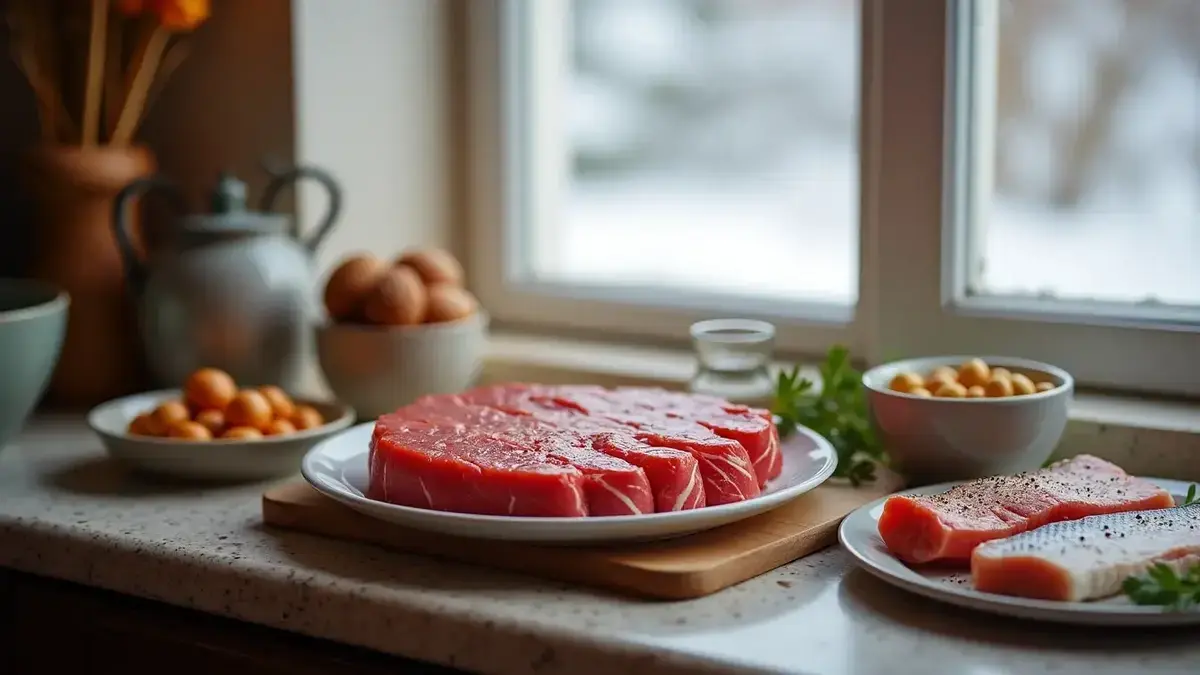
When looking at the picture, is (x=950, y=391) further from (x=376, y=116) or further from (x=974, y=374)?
(x=376, y=116)

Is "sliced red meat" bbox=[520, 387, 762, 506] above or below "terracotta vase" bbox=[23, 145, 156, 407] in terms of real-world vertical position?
below

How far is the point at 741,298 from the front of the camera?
1.66m

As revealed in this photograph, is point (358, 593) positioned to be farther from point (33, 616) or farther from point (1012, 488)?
point (1012, 488)

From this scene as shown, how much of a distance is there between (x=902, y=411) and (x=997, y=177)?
1.19 feet

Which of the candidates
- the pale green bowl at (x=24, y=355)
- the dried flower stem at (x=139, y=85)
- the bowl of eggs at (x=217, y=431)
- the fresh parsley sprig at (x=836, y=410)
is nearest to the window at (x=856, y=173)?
the fresh parsley sprig at (x=836, y=410)

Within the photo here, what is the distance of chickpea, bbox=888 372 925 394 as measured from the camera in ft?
4.02

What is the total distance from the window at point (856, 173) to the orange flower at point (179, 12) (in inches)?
14.2

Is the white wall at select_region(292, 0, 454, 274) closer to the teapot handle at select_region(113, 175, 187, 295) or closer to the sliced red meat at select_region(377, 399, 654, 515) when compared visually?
the teapot handle at select_region(113, 175, 187, 295)

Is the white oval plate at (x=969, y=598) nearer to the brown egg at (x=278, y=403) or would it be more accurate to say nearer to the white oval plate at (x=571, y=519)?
the white oval plate at (x=571, y=519)

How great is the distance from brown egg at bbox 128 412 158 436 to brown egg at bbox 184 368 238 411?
45mm

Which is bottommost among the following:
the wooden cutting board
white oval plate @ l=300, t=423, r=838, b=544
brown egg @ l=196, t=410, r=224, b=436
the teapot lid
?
the wooden cutting board

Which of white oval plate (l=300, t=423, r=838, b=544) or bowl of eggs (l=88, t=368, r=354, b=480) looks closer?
white oval plate (l=300, t=423, r=838, b=544)

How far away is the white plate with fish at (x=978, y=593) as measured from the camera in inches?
35.1

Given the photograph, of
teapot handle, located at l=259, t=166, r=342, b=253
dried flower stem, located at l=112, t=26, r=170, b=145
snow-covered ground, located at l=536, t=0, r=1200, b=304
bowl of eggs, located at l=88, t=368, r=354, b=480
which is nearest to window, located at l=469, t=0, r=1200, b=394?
snow-covered ground, located at l=536, t=0, r=1200, b=304
